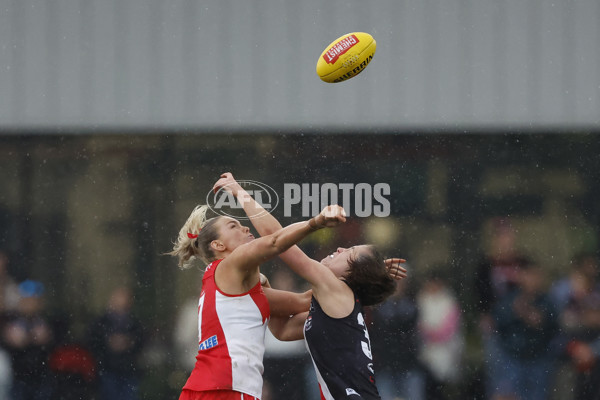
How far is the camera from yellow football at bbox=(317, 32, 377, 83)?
14.9ft

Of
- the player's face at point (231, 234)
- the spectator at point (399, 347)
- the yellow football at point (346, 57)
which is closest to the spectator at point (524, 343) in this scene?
the spectator at point (399, 347)

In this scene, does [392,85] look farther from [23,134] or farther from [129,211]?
[23,134]

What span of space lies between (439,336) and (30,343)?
2.83m

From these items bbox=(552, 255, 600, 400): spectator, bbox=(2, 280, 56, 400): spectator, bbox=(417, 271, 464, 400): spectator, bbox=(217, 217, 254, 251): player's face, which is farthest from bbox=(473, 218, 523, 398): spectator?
bbox=(2, 280, 56, 400): spectator

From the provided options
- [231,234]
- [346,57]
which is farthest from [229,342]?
[346,57]

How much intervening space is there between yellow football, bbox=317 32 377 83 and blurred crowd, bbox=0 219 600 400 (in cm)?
140

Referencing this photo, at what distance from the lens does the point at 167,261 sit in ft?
18.2

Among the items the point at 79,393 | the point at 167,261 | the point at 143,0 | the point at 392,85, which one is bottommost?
the point at 79,393

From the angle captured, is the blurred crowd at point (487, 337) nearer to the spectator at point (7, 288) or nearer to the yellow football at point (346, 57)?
the yellow football at point (346, 57)

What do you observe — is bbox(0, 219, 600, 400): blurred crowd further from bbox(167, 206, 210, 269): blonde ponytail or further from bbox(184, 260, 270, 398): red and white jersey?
bbox(184, 260, 270, 398): red and white jersey

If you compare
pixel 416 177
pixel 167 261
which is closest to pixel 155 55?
pixel 167 261

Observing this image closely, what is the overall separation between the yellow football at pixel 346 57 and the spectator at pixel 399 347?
1615mm

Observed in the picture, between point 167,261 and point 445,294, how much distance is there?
194 cm

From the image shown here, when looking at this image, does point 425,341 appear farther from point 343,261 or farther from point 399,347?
point 343,261
